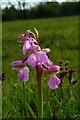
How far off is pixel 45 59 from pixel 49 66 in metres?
0.04

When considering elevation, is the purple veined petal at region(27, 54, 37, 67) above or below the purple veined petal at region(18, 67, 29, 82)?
above

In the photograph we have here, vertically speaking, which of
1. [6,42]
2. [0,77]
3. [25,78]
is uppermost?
[25,78]

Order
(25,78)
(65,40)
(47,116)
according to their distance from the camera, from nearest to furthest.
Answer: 1. (25,78)
2. (47,116)
3. (65,40)

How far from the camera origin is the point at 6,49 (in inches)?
233

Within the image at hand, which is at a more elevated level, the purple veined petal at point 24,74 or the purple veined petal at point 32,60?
the purple veined petal at point 32,60

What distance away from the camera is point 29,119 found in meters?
1.51

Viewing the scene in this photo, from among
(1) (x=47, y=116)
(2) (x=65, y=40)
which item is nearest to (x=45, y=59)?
(1) (x=47, y=116)

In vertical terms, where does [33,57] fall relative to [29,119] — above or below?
above

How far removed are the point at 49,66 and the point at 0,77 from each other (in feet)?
1.83

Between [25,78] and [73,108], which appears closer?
[25,78]

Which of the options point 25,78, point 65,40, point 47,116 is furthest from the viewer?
point 65,40

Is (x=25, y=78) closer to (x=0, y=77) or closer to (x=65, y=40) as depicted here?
(x=0, y=77)

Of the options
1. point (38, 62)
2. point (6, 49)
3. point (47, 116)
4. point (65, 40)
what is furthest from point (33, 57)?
point (65, 40)

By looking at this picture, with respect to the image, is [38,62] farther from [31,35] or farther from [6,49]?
[6,49]
